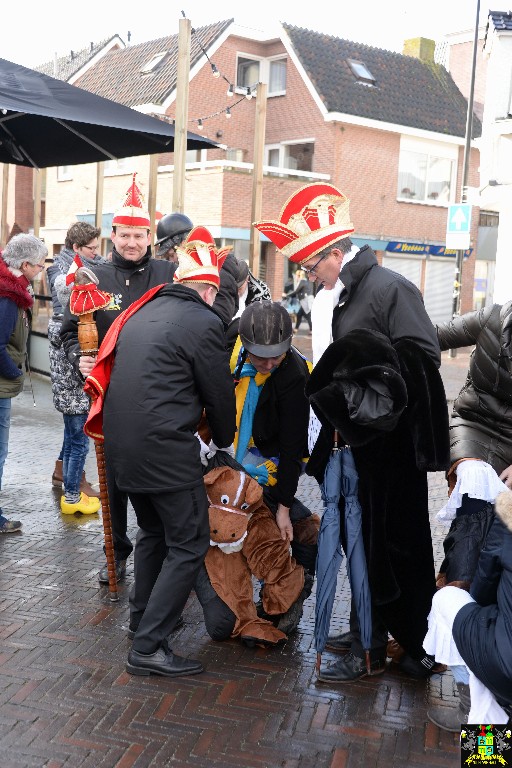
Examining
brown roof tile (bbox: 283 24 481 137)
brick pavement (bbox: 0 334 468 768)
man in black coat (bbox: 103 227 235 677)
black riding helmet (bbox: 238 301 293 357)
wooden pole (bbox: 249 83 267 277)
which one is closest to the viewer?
brick pavement (bbox: 0 334 468 768)

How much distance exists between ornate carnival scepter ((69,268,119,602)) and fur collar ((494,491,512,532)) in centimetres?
253

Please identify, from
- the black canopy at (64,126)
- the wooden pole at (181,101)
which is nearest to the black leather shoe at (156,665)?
the black canopy at (64,126)

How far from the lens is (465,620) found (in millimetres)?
2988

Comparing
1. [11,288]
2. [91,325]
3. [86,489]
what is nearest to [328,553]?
[91,325]

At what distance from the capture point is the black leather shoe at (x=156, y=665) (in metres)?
3.97

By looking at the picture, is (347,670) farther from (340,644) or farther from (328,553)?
(328,553)

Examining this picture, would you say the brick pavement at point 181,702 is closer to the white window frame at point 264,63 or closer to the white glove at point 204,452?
the white glove at point 204,452

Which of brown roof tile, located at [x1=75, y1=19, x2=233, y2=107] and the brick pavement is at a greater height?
brown roof tile, located at [x1=75, y1=19, x2=233, y2=107]

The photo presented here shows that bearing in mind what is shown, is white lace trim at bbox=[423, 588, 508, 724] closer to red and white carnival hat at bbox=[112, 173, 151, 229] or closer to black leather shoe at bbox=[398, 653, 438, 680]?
black leather shoe at bbox=[398, 653, 438, 680]

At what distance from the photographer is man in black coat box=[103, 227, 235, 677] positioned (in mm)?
3791

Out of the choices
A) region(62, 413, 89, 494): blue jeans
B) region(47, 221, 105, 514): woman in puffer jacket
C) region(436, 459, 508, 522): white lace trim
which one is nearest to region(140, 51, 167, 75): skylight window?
region(47, 221, 105, 514): woman in puffer jacket

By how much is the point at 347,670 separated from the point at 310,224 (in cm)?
208

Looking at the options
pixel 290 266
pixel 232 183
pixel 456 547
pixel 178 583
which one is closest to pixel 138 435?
pixel 178 583

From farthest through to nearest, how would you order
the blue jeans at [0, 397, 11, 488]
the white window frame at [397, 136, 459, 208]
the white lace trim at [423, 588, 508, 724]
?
the white window frame at [397, 136, 459, 208]
the blue jeans at [0, 397, 11, 488]
the white lace trim at [423, 588, 508, 724]
